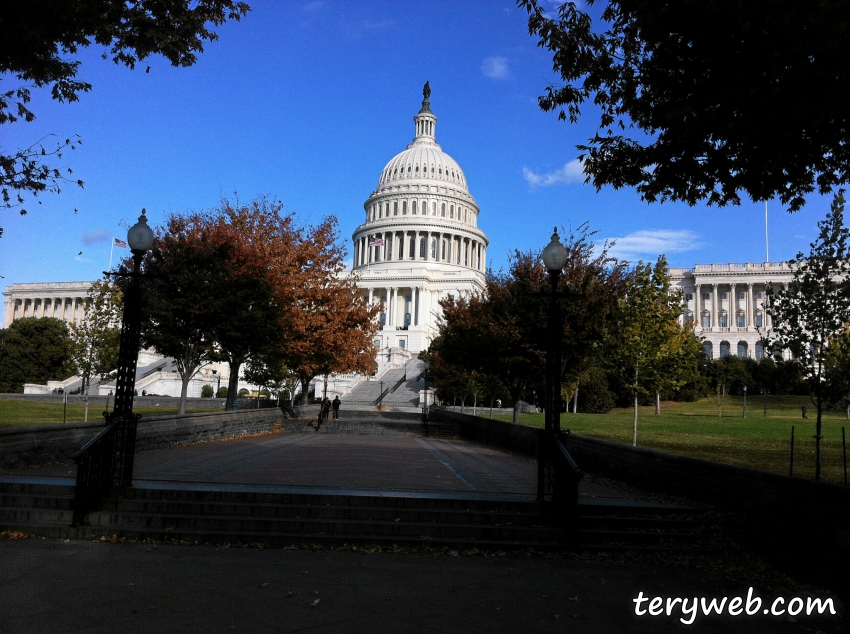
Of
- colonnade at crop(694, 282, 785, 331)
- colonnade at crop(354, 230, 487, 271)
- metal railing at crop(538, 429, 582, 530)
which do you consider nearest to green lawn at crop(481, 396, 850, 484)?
metal railing at crop(538, 429, 582, 530)

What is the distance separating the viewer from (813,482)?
27.6 ft

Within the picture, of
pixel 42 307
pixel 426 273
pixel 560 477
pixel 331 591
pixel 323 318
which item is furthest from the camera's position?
pixel 42 307

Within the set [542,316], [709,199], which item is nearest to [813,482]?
[709,199]

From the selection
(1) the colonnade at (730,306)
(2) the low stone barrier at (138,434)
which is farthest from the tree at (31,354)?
(1) the colonnade at (730,306)

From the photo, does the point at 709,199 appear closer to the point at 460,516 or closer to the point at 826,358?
the point at 826,358

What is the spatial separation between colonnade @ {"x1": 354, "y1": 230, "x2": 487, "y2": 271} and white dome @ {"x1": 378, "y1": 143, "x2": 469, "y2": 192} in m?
11.2

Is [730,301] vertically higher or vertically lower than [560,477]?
higher

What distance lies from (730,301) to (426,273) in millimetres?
47083

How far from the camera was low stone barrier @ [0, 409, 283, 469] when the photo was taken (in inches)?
531

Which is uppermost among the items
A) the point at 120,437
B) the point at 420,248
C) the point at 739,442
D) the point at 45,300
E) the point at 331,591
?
the point at 420,248

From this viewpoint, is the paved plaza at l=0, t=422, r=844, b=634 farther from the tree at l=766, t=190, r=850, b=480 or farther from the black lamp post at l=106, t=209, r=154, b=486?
the tree at l=766, t=190, r=850, b=480

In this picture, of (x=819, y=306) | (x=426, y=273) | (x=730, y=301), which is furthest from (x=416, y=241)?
(x=819, y=306)

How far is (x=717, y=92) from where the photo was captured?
837 centimetres

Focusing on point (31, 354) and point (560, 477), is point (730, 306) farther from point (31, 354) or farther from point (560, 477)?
point (560, 477)
